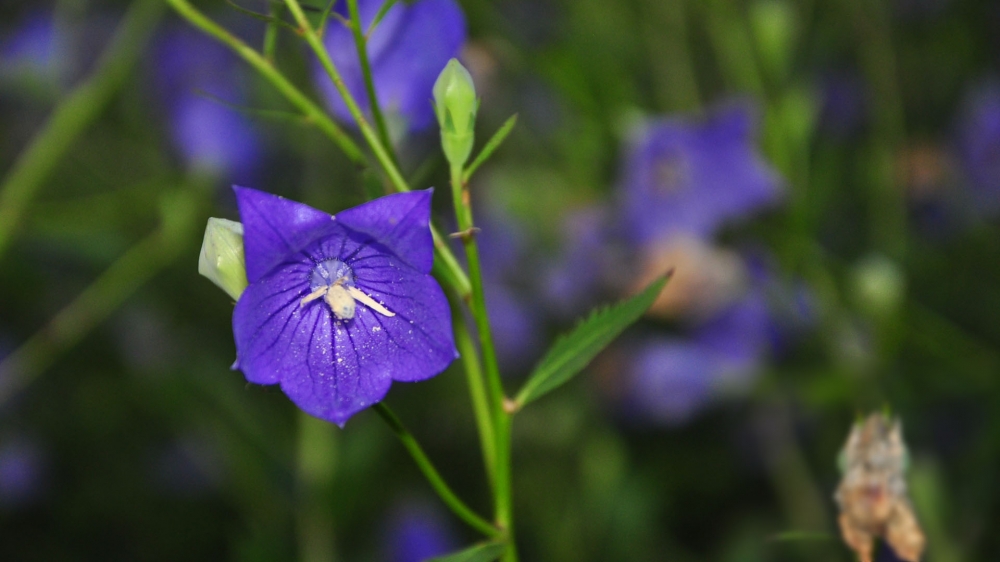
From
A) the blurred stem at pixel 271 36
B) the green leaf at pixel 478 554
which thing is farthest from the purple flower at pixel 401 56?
the green leaf at pixel 478 554

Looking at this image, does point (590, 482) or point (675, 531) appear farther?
point (675, 531)

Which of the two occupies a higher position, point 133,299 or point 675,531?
point 133,299

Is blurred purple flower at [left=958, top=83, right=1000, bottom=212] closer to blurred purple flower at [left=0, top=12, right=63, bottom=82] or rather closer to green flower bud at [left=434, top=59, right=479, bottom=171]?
green flower bud at [left=434, top=59, right=479, bottom=171]

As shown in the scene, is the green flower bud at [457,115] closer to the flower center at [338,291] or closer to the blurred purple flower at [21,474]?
the flower center at [338,291]


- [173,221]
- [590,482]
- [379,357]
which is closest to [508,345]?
[590,482]

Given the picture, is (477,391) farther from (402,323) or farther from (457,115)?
(457,115)

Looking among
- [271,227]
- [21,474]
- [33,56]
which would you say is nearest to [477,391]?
[271,227]

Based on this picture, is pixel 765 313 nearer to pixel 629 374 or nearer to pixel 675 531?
pixel 629 374

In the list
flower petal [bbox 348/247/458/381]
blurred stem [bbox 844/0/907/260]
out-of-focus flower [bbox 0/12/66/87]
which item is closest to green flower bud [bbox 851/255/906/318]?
blurred stem [bbox 844/0/907/260]
